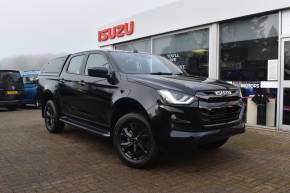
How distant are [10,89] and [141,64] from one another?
932 centimetres

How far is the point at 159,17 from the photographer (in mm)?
11156

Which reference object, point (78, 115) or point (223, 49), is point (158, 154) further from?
point (223, 49)

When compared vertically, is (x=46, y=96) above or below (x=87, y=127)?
above

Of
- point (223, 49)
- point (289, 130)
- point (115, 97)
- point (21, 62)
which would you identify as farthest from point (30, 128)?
point (21, 62)

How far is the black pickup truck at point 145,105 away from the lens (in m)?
4.05

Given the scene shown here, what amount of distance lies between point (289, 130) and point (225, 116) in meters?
3.84

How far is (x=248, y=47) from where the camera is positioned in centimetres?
→ 845

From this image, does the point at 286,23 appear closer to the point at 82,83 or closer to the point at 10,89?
the point at 82,83

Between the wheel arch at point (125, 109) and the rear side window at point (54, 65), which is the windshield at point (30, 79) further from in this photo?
the wheel arch at point (125, 109)

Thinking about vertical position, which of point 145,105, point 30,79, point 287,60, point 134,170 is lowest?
point 134,170

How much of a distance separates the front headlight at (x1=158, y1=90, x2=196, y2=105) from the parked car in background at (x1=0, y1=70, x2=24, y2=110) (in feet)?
34.4

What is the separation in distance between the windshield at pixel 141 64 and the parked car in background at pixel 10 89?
8.93 meters

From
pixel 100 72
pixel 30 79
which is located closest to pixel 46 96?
pixel 100 72

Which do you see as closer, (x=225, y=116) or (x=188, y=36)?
(x=225, y=116)
